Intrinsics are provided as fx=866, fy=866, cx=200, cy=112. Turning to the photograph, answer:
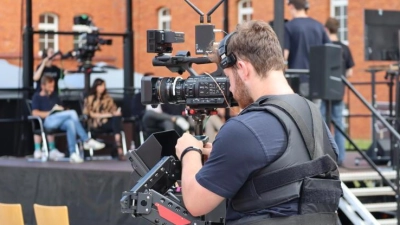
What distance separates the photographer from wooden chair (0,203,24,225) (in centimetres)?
680

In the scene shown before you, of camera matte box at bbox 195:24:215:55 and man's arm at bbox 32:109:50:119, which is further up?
camera matte box at bbox 195:24:215:55

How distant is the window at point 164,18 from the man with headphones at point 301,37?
14.7 m

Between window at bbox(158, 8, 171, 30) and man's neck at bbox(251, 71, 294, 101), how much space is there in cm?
2053

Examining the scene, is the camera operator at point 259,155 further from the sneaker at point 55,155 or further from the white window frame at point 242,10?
the white window frame at point 242,10

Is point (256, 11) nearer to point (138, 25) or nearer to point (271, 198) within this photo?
point (138, 25)

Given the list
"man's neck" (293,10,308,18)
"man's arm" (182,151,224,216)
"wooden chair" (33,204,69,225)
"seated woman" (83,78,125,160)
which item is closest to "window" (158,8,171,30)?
"seated woman" (83,78,125,160)

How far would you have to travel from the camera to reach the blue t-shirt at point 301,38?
8.80 metres

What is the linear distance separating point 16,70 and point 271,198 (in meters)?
8.94

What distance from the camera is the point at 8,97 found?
11.0 m

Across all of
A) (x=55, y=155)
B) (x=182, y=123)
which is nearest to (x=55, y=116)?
(x=55, y=155)

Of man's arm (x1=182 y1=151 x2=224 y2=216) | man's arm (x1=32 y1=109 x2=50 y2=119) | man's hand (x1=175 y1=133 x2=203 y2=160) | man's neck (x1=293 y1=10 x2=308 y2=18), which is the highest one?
man's neck (x1=293 y1=10 x2=308 y2=18)

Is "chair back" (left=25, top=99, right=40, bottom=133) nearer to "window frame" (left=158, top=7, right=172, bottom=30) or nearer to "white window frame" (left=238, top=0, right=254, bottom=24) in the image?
"white window frame" (left=238, top=0, right=254, bottom=24)

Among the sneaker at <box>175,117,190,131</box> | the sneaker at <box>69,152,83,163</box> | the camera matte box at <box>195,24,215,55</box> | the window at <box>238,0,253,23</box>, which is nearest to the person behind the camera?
the camera matte box at <box>195,24,215,55</box>

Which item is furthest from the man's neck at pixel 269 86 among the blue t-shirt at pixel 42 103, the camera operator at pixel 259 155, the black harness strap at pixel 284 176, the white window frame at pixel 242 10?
the white window frame at pixel 242 10
